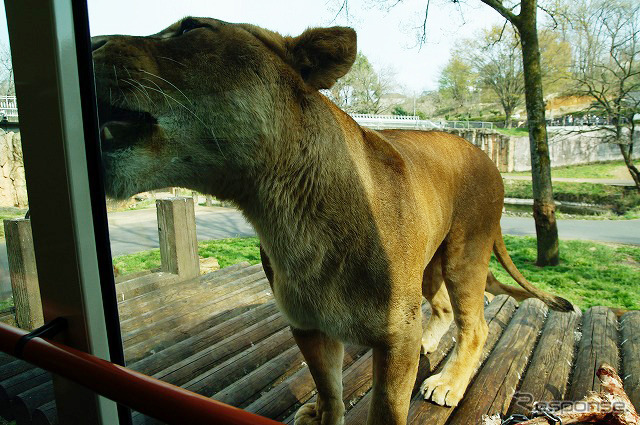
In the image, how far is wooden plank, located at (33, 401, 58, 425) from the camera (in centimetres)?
123

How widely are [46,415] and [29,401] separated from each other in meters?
0.12

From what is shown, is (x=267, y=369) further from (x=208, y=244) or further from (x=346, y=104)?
(x=346, y=104)

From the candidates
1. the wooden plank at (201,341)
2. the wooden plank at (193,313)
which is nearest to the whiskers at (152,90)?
the wooden plank at (193,313)

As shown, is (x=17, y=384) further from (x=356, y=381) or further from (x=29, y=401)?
(x=356, y=381)

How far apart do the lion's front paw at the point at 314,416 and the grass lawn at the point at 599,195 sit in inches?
37.6

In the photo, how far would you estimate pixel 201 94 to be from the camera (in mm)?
964

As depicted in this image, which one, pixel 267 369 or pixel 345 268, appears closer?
pixel 345 268

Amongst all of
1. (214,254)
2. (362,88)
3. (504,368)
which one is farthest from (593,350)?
(214,254)

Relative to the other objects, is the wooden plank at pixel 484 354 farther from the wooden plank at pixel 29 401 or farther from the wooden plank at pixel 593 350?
the wooden plank at pixel 29 401

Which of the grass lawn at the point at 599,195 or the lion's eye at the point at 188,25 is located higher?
the lion's eye at the point at 188,25

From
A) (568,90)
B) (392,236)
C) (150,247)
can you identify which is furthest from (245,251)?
(568,90)

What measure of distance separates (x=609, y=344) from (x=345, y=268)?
32.9 inches

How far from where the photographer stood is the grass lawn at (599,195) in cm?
84

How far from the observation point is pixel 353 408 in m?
1.52
